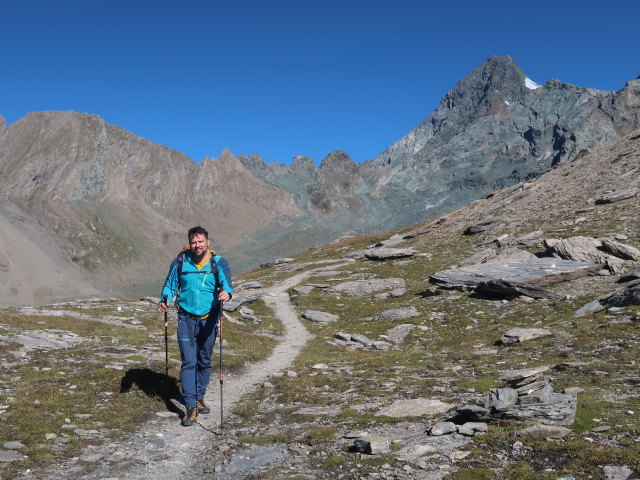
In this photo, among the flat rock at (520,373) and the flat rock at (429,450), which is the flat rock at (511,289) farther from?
the flat rock at (429,450)

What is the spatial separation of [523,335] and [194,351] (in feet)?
52.9

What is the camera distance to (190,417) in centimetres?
1290

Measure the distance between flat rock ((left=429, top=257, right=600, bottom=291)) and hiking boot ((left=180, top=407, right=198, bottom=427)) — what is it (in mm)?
27037

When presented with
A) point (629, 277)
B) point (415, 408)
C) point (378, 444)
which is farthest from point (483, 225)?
point (378, 444)

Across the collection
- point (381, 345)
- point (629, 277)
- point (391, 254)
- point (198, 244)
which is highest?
point (391, 254)

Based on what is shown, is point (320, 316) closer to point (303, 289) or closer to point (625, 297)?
point (303, 289)

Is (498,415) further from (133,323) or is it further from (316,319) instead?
(316,319)

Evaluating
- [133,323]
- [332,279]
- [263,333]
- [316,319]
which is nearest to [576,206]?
[332,279]

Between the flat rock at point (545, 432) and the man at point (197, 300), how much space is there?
7.90 meters

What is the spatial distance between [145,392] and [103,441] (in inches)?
162

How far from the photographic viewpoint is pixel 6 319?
26656mm

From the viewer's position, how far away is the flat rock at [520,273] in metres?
34.8

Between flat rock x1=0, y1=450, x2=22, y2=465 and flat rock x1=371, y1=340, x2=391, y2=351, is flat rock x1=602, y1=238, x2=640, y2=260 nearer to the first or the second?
flat rock x1=371, y1=340, x2=391, y2=351

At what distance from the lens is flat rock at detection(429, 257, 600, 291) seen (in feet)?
114
